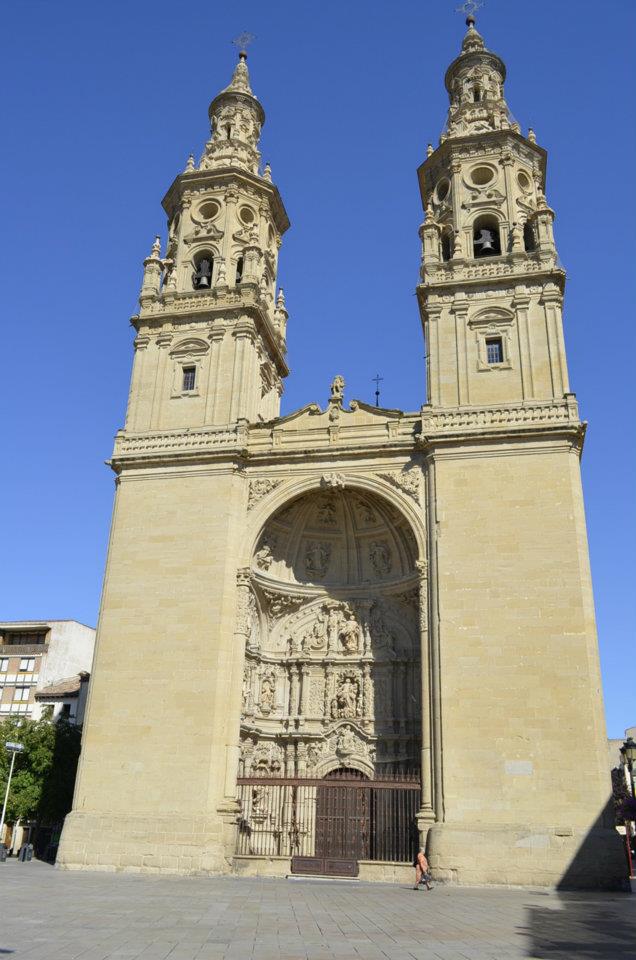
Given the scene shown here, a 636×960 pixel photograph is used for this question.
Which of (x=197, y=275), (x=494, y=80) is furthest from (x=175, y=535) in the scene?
(x=494, y=80)

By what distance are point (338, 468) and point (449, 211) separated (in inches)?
442

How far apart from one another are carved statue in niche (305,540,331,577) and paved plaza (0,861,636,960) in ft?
35.0

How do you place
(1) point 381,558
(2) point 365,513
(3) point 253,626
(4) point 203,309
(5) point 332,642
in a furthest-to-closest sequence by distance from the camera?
(4) point 203,309
(2) point 365,513
(1) point 381,558
(5) point 332,642
(3) point 253,626

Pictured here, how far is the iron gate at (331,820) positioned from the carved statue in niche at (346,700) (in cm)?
164

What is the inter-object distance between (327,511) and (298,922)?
52.2ft

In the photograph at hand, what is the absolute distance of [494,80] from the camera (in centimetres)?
3381

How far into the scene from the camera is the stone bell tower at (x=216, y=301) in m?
27.5

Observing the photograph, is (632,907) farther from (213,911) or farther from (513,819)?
(213,911)

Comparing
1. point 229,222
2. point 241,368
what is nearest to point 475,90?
point 229,222

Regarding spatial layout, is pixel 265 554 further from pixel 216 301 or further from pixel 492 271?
pixel 492 271

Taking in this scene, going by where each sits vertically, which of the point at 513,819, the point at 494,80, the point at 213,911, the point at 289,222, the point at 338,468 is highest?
the point at 494,80

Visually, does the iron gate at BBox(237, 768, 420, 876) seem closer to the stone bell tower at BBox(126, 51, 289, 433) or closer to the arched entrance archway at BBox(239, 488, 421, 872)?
the arched entrance archway at BBox(239, 488, 421, 872)

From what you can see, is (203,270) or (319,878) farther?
(203,270)

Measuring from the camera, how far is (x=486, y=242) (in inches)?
1110
